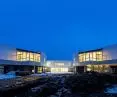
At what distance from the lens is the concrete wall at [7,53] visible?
6134 centimetres

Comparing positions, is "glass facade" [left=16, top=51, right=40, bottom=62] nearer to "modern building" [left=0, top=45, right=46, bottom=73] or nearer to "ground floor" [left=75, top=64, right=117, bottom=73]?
"modern building" [left=0, top=45, right=46, bottom=73]

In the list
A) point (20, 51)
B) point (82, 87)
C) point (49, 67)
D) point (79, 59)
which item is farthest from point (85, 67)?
point (82, 87)

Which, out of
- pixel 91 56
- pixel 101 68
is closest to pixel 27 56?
pixel 91 56

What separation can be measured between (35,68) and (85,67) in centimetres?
1388

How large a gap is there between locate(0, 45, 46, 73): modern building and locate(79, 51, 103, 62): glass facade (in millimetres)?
12503

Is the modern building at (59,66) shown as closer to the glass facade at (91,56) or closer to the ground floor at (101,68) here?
the ground floor at (101,68)

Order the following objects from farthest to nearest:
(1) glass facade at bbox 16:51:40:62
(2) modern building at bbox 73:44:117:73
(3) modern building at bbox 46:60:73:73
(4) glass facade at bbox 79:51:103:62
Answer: (3) modern building at bbox 46:60:73:73, (1) glass facade at bbox 16:51:40:62, (4) glass facade at bbox 79:51:103:62, (2) modern building at bbox 73:44:117:73

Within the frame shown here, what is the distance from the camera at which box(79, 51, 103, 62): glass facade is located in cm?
6841

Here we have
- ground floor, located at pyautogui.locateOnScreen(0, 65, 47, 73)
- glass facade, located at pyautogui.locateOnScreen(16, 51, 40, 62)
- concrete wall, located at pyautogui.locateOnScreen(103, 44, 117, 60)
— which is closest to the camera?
ground floor, located at pyautogui.locateOnScreen(0, 65, 47, 73)

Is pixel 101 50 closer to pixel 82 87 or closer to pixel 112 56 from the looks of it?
pixel 112 56

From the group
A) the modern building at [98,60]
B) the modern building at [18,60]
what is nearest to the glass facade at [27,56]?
the modern building at [18,60]

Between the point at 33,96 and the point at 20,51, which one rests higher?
the point at 20,51

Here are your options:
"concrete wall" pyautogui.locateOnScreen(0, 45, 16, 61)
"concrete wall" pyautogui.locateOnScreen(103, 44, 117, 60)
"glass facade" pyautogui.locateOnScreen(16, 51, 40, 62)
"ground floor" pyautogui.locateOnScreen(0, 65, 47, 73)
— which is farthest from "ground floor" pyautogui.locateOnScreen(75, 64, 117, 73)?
"concrete wall" pyautogui.locateOnScreen(0, 45, 16, 61)

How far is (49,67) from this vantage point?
97.5m
